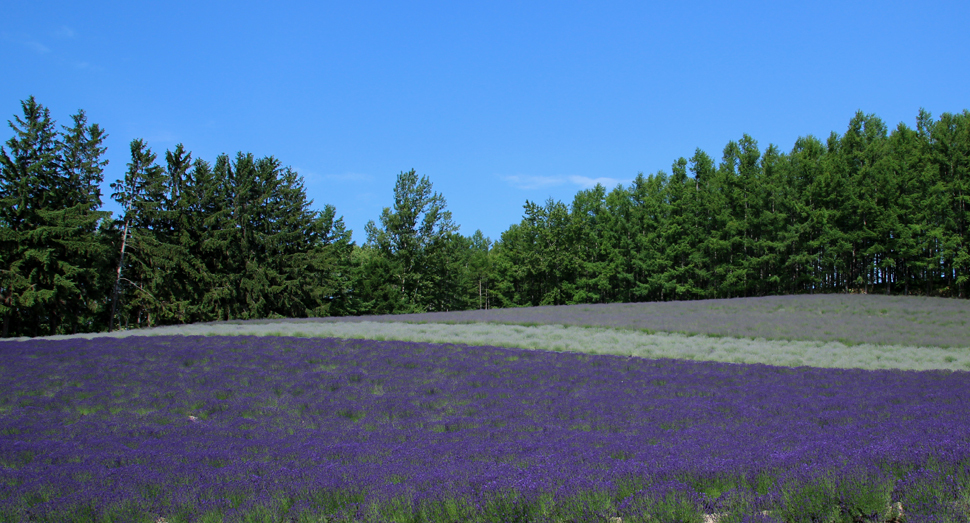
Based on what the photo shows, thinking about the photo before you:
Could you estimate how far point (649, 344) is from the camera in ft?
73.4

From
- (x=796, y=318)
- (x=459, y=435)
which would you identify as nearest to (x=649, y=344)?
(x=796, y=318)

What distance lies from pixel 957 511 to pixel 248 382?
1374 cm

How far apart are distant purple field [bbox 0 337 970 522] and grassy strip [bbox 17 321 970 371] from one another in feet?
9.29

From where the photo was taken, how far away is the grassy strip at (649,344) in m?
18.6

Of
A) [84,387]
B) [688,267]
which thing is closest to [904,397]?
[84,387]

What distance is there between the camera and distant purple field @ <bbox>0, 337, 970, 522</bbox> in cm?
555

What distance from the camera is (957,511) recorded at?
15.7ft

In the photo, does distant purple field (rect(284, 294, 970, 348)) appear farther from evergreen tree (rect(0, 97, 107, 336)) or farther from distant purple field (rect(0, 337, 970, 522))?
evergreen tree (rect(0, 97, 107, 336))

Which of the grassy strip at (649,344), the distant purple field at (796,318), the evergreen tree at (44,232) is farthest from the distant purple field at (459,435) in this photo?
the evergreen tree at (44,232)

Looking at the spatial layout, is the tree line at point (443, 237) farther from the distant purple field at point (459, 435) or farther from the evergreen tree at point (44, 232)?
the distant purple field at point (459, 435)

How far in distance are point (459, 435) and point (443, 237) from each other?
57.4m

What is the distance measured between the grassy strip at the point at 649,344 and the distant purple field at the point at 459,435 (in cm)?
283

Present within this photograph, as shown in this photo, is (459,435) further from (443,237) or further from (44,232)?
(443,237)

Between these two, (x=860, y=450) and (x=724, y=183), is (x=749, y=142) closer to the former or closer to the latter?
(x=724, y=183)
